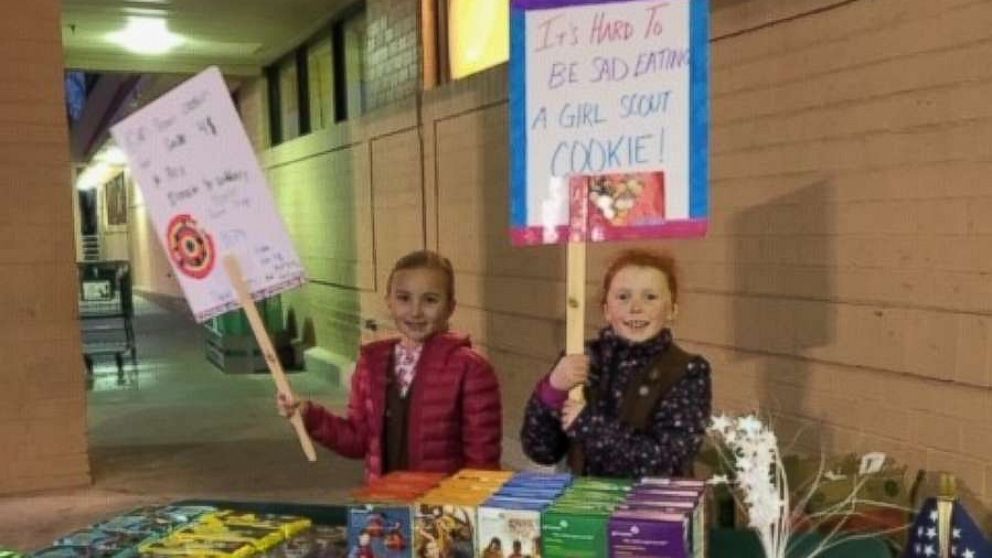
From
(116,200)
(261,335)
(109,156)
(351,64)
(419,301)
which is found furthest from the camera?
(116,200)

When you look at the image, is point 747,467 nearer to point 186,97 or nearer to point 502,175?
point 186,97

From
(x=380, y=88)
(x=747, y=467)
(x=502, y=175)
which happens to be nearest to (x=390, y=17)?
(x=380, y=88)

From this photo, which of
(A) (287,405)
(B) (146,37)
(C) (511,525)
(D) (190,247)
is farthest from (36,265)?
(B) (146,37)

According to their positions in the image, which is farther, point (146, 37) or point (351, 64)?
point (146, 37)

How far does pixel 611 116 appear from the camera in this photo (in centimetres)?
227

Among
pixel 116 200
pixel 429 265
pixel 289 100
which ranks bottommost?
pixel 429 265

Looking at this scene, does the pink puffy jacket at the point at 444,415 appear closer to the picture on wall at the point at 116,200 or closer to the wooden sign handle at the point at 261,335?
the wooden sign handle at the point at 261,335

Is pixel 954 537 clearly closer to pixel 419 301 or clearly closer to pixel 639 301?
pixel 639 301

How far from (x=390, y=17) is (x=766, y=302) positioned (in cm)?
554

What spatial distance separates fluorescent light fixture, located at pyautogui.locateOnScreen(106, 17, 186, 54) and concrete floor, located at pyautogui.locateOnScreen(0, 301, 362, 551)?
3679mm

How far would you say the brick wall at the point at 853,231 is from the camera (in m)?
3.21

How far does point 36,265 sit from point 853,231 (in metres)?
4.59

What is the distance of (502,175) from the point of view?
644cm

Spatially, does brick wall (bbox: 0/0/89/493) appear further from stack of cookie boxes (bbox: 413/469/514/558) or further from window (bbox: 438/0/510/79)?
stack of cookie boxes (bbox: 413/469/514/558)
